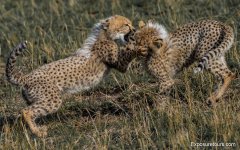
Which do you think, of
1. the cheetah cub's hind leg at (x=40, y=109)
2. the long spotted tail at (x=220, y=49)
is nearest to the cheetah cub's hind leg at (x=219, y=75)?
the long spotted tail at (x=220, y=49)

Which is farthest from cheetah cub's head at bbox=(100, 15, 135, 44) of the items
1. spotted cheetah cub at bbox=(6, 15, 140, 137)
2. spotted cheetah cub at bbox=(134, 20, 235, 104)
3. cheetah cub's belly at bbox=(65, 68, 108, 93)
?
cheetah cub's belly at bbox=(65, 68, 108, 93)

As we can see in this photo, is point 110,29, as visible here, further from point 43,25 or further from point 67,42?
point 43,25

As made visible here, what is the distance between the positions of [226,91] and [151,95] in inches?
26.0

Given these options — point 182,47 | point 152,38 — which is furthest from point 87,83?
point 182,47

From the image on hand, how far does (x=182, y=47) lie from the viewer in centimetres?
674

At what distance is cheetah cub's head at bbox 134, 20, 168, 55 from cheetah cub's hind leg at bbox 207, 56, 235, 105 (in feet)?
1.62

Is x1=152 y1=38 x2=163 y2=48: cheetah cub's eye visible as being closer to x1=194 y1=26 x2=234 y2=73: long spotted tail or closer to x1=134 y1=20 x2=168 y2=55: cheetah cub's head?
x1=134 y1=20 x2=168 y2=55: cheetah cub's head

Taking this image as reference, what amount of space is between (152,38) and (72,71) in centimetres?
75

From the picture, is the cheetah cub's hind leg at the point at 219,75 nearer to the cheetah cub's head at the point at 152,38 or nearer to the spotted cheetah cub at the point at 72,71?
the cheetah cub's head at the point at 152,38

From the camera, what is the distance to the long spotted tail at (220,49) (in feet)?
20.4

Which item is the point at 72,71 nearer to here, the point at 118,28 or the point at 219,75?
the point at 118,28

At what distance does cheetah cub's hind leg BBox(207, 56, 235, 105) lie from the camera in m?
6.50

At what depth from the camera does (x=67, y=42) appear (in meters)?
8.98

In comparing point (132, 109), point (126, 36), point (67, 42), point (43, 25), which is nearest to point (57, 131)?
point (132, 109)
